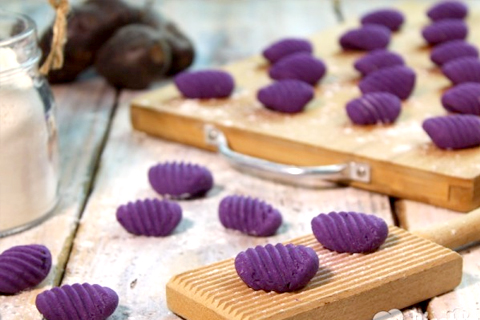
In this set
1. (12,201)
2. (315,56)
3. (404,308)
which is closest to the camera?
(404,308)

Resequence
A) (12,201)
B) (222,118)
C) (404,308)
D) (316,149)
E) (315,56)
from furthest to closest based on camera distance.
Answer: (315,56) → (222,118) → (316,149) → (12,201) → (404,308)

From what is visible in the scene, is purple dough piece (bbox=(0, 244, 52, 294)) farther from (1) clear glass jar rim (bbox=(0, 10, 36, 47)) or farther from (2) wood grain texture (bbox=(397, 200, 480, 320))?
(2) wood grain texture (bbox=(397, 200, 480, 320))

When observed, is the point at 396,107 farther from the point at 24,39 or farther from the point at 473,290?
the point at 24,39

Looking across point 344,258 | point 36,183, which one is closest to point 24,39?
point 36,183

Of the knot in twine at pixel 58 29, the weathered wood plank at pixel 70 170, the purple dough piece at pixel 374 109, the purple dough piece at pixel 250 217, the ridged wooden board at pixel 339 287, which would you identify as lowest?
the weathered wood plank at pixel 70 170

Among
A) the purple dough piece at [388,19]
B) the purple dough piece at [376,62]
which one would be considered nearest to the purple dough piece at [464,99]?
the purple dough piece at [376,62]

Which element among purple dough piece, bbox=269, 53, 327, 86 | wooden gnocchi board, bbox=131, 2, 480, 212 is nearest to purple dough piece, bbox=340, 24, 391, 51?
wooden gnocchi board, bbox=131, 2, 480, 212

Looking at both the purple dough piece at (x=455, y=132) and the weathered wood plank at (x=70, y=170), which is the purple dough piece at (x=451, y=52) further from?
the weathered wood plank at (x=70, y=170)
